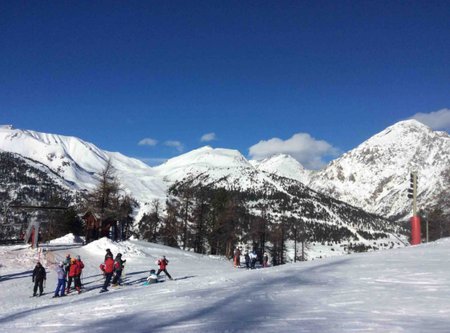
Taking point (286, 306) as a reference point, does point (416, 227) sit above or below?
above

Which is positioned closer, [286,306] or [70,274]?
[286,306]

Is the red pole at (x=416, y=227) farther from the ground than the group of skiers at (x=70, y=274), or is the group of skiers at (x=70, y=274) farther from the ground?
the red pole at (x=416, y=227)

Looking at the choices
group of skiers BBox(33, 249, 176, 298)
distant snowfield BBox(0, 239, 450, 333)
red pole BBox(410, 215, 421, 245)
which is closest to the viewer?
distant snowfield BBox(0, 239, 450, 333)

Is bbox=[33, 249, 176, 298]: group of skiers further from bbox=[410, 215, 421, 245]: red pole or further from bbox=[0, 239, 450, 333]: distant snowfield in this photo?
bbox=[410, 215, 421, 245]: red pole

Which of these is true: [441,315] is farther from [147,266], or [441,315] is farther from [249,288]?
[147,266]

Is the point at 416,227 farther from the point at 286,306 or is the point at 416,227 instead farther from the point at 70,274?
the point at 286,306

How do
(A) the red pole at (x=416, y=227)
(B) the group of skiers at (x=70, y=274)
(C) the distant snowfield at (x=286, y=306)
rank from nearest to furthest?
(C) the distant snowfield at (x=286, y=306) < (B) the group of skiers at (x=70, y=274) < (A) the red pole at (x=416, y=227)

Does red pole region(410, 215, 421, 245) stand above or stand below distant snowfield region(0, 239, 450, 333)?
above

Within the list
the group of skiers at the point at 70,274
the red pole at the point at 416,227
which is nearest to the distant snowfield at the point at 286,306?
the group of skiers at the point at 70,274

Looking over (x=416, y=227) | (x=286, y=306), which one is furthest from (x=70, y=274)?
(x=416, y=227)

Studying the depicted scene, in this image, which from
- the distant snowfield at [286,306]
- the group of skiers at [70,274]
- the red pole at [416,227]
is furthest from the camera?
the red pole at [416,227]

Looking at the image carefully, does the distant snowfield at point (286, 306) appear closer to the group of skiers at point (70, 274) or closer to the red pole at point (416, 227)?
the group of skiers at point (70, 274)

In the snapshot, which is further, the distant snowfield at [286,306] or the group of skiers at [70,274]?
the group of skiers at [70,274]

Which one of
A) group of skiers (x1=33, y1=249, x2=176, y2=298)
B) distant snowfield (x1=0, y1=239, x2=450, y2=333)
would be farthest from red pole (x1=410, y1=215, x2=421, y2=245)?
group of skiers (x1=33, y1=249, x2=176, y2=298)
